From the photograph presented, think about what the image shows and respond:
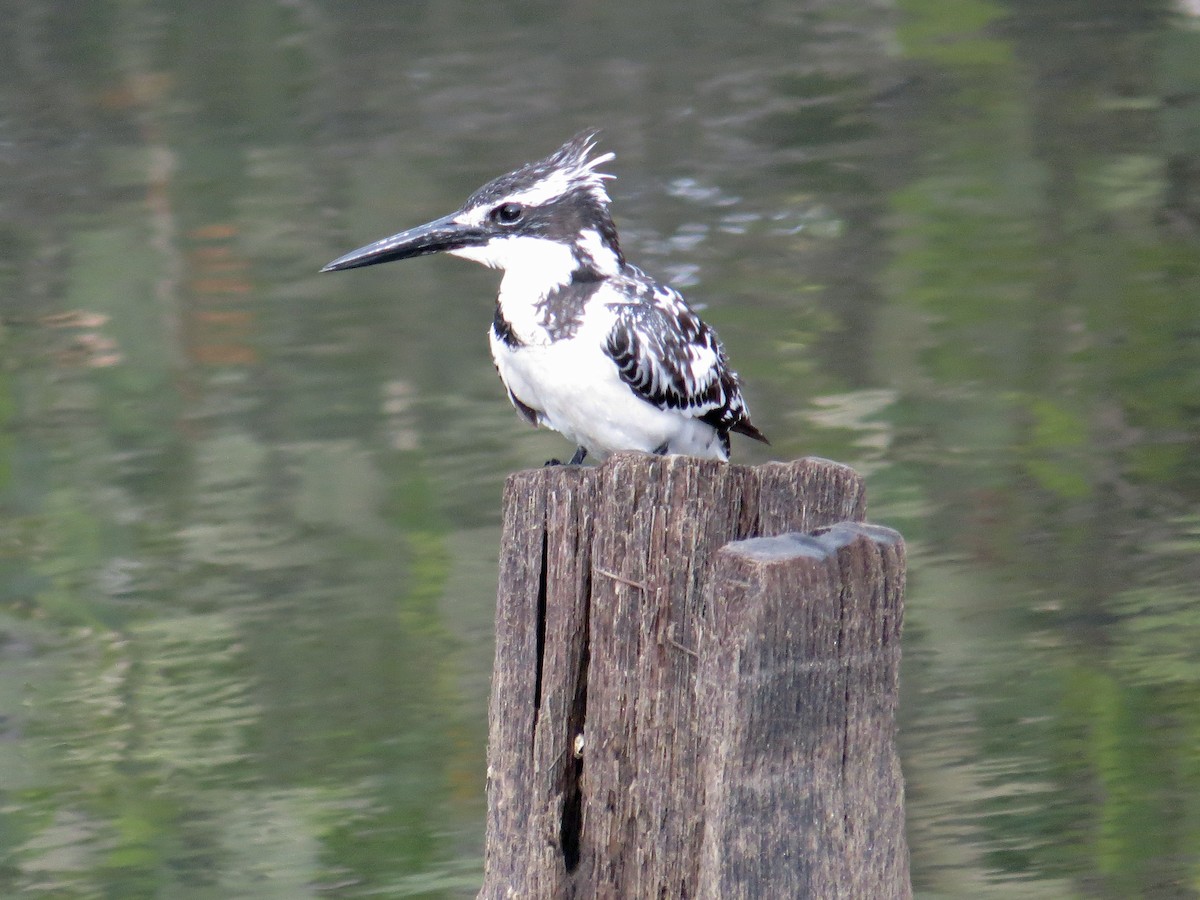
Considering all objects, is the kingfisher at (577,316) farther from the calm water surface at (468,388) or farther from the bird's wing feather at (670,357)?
the calm water surface at (468,388)

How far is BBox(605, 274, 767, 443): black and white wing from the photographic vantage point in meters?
3.33

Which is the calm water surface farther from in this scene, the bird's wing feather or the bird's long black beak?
the bird's long black beak

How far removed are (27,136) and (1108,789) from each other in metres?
7.35

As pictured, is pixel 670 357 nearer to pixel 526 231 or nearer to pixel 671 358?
pixel 671 358

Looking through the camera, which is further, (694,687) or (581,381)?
(581,381)

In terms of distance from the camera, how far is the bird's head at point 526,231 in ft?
11.2

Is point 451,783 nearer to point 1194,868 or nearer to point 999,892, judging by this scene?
point 999,892

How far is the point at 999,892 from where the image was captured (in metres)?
4.83

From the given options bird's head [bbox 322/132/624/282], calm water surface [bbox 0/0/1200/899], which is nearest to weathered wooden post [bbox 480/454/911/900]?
bird's head [bbox 322/132/624/282]

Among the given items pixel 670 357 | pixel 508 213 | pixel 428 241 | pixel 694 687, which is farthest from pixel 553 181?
pixel 694 687

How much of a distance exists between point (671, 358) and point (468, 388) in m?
4.27

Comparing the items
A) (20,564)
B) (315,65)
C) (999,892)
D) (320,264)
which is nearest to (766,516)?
(999,892)

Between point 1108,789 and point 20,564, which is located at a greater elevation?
point 20,564

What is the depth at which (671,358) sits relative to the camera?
11.1 feet
